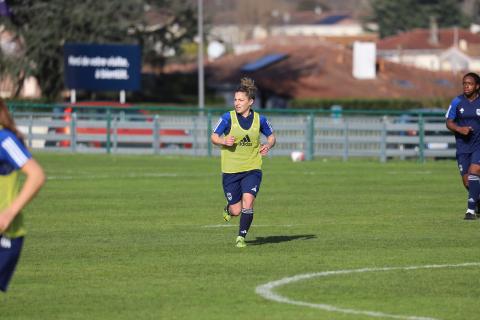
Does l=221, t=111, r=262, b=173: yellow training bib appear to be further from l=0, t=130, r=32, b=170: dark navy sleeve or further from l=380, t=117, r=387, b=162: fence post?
l=380, t=117, r=387, b=162: fence post

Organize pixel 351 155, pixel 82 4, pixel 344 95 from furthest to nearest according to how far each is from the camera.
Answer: pixel 344 95, pixel 82 4, pixel 351 155

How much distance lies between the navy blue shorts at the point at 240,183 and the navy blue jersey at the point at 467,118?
4.36 metres

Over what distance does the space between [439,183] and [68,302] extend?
55.1 ft

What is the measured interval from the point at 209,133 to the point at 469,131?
2129cm

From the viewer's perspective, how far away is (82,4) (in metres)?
61.6

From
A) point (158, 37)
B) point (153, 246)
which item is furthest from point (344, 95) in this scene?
point (153, 246)

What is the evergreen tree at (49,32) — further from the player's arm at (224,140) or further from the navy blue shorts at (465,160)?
the player's arm at (224,140)

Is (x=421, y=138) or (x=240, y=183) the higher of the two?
(x=240, y=183)

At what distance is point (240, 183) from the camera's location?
14.3 m

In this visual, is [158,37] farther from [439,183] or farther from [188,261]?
[188,261]

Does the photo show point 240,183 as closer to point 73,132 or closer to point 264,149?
point 264,149

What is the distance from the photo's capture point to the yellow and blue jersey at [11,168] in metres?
8.14

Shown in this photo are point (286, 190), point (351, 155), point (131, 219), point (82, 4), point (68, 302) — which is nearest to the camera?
point (68, 302)

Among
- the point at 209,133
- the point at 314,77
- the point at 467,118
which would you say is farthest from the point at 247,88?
the point at 314,77
